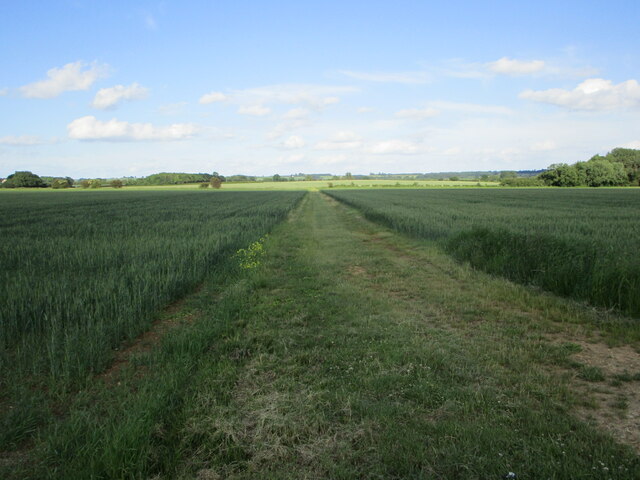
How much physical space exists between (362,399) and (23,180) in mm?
127779

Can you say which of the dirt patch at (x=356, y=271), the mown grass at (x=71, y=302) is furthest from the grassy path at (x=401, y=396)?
the dirt patch at (x=356, y=271)

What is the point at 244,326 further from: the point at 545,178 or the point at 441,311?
the point at 545,178

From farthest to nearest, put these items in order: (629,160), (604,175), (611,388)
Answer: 1. (629,160)
2. (604,175)
3. (611,388)

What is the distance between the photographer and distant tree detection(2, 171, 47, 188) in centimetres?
10114

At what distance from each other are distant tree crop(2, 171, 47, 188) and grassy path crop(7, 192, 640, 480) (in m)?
124

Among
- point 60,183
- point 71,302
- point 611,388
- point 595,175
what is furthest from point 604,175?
point 60,183

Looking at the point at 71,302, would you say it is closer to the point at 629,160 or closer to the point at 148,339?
the point at 148,339

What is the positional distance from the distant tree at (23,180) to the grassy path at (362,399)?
4874 inches

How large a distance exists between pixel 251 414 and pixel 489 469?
200cm

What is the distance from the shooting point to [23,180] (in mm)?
101312

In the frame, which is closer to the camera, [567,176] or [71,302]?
[71,302]

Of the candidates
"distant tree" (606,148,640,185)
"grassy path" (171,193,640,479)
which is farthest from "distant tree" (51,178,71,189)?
"distant tree" (606,148,640,185)

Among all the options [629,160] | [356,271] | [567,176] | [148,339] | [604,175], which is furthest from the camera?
[629,160]

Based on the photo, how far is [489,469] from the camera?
2.73m
